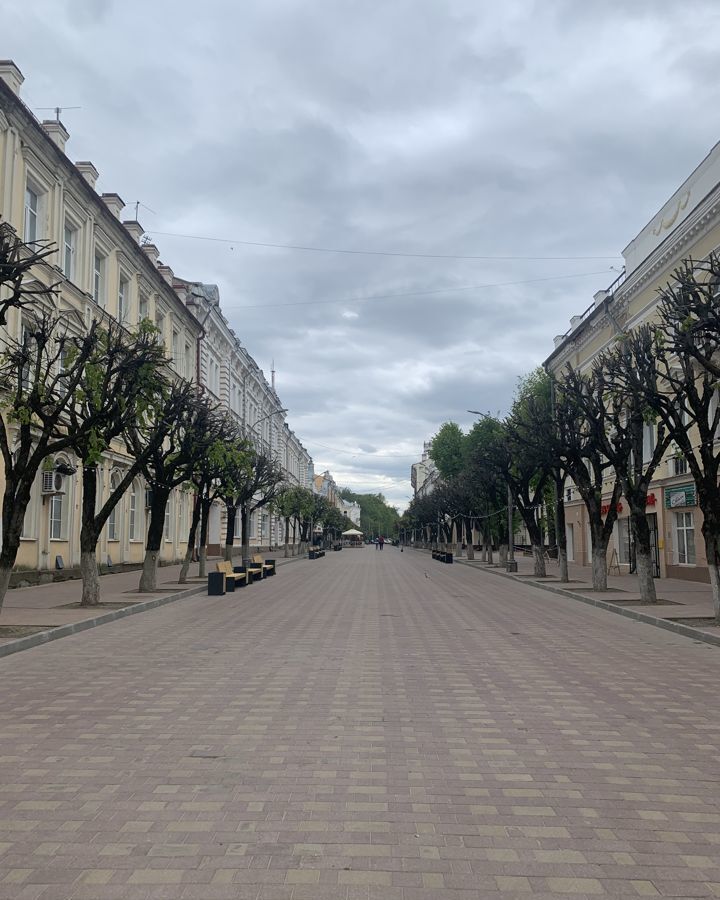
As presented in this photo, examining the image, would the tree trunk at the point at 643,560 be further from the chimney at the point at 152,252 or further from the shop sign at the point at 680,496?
the chimney at the point at 152,252

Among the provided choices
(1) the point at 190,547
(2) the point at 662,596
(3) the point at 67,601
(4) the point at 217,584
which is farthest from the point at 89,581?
(2) the point at 662,596

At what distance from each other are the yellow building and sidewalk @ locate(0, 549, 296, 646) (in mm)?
1721

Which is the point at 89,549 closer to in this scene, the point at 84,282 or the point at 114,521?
the point at 84,282

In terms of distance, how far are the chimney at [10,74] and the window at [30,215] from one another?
283 centimetres

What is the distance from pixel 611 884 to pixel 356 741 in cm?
295

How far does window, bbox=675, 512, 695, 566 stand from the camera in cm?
2884

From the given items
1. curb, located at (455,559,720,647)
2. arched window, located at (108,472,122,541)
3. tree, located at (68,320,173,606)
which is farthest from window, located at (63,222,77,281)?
curb, located at (455,559,720,647)

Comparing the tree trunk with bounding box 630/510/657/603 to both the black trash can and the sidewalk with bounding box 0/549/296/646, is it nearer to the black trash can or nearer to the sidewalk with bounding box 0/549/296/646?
the black trash can

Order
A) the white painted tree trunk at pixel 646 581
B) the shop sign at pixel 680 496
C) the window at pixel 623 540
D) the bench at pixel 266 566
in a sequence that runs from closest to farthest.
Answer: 1. the white painted tree trunk at pixel 646 581
2. the shop sign at pixel 680 496
3. the bench at pixel 266 566
4. the window at pixel 623 540

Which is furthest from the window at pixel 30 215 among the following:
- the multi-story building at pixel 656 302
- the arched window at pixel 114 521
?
the multi-story building at pixel 656 302

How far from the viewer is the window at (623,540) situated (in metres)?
36.3

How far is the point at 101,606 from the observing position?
17750mm

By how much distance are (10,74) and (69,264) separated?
21.5ft

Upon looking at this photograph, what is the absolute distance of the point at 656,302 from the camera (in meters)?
30.8
